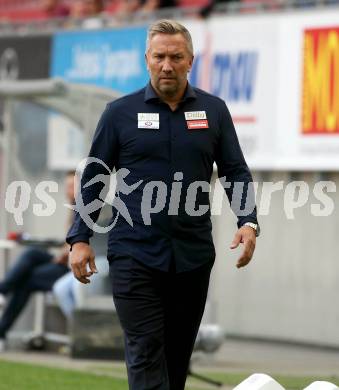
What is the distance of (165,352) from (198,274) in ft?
1.42

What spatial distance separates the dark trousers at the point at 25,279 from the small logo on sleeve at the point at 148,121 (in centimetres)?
768

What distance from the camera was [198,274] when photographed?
757 cm

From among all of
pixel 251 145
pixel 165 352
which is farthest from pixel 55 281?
pixel 165 352

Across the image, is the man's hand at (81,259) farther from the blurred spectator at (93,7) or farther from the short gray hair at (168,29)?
the blurred spectator at (93,7)

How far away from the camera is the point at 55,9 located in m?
20.9

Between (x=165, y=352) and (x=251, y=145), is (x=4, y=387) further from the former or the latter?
(x=251, y=145)

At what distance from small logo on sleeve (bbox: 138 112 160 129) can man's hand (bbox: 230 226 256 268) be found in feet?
2.22

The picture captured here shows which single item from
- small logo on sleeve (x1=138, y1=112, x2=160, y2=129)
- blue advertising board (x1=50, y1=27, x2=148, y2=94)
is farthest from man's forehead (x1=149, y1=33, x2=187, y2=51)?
blue advertising board (x1=50, y1=27, x2=148, y2=94)

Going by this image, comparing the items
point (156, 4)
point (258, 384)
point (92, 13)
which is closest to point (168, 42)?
point (258, 384)

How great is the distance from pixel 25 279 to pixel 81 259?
25.9 feet

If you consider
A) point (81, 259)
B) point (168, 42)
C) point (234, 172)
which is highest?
point (168, 42)

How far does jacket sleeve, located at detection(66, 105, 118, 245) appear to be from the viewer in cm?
751

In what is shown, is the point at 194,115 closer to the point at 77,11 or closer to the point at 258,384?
the point at 258,384

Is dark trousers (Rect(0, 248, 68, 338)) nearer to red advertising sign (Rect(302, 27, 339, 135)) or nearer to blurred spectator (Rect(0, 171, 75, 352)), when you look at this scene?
blurred spectator (Rect(0, 171, 75, 352))
